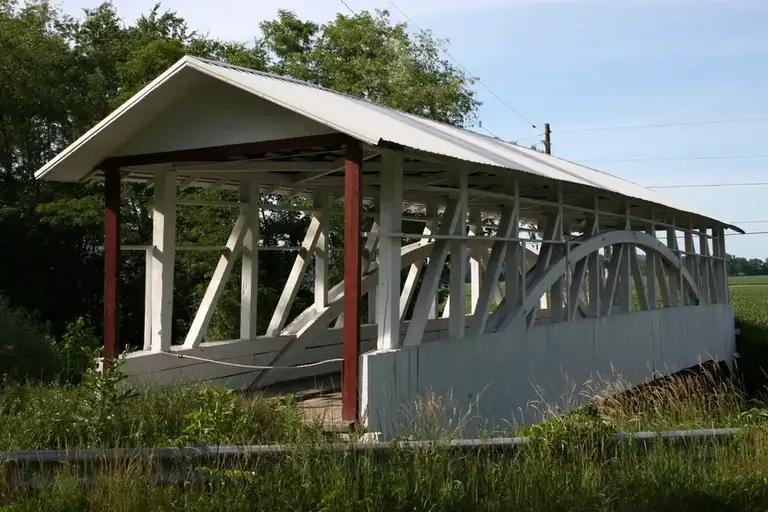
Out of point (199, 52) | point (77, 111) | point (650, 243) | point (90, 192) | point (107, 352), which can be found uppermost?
point (199, 52)

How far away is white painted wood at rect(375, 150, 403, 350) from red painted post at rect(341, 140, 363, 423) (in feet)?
1.66

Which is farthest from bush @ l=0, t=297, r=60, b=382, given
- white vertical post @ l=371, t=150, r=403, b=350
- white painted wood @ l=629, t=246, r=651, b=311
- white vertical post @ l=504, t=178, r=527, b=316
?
white painted wood @ l=629, t=246, r=651, b=311

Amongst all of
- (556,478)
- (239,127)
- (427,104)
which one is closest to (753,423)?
(556,478)

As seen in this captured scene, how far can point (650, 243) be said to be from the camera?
1493 centimetres

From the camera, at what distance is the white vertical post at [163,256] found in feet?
30.5

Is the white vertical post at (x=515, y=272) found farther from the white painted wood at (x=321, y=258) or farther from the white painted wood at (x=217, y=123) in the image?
the white painted wood at (x=217, y=123)

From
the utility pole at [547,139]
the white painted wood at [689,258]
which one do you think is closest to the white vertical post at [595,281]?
the white painted wood at [689,258]

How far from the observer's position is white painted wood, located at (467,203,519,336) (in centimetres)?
952

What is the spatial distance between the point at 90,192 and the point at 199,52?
5.76 metres

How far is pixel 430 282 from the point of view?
835 centimetres

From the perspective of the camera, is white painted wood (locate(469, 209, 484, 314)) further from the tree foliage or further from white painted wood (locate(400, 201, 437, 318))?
the tree foliage

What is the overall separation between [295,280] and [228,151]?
11.6ft

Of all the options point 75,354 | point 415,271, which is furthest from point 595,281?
point 75,354

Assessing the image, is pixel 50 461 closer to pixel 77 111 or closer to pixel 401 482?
pixel 401 482
